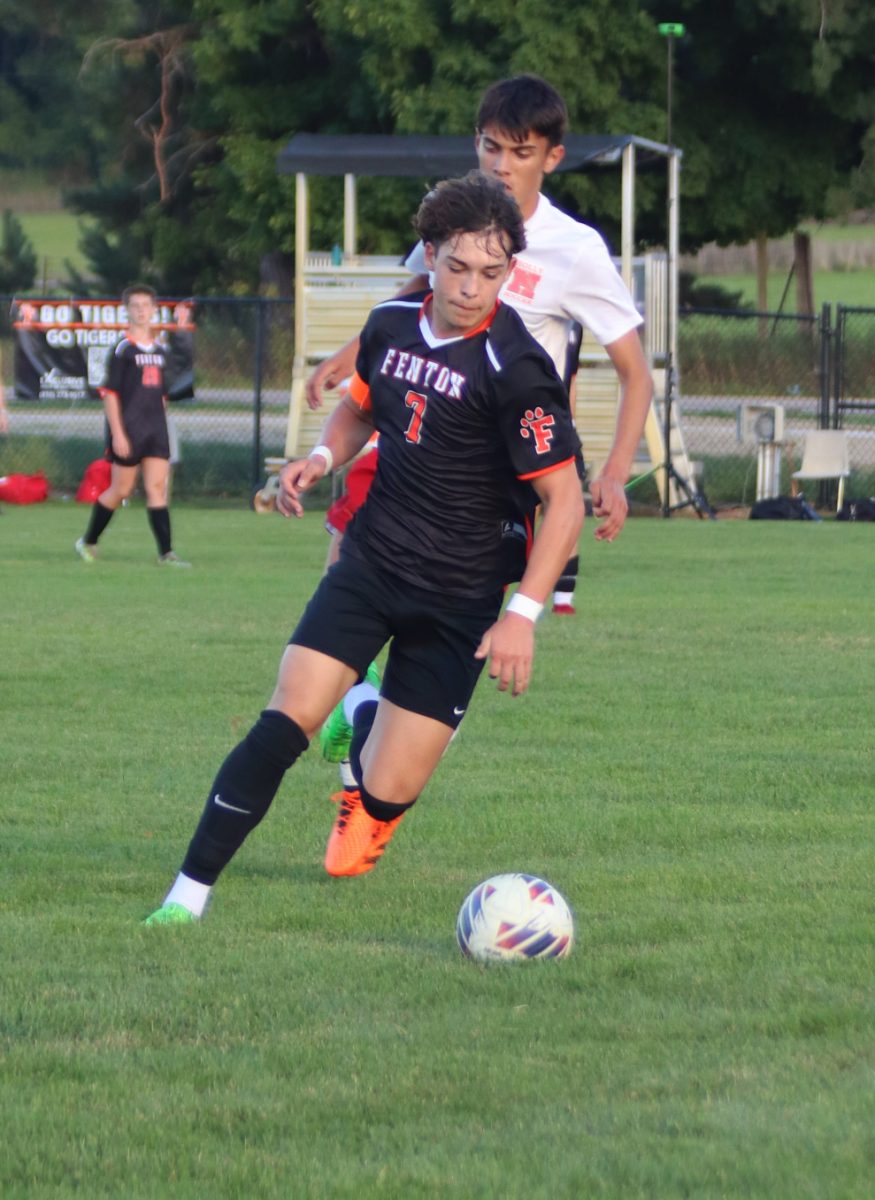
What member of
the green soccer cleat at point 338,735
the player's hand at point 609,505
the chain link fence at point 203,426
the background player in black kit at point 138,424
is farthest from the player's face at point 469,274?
the chain link fence at point 203,426

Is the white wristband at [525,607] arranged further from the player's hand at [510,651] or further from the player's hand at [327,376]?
the player's hand at [327,376]

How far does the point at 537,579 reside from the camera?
4.64 meters

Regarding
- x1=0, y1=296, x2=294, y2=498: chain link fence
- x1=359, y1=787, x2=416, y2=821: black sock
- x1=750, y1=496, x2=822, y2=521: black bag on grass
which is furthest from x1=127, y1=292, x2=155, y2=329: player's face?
x1=359, y1=787, x2=416, y2=821: black sock

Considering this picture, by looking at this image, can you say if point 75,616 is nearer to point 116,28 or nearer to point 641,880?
point 641,880

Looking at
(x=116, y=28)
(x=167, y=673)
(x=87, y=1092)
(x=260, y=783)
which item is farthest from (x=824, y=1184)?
(x=116, y=28)

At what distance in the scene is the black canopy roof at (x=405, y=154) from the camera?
2131 cm

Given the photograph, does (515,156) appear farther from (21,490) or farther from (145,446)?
(21,490)

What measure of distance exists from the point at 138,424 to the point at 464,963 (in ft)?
35.7

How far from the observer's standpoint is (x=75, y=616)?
38.2 ft

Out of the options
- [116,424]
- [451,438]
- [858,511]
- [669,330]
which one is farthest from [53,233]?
[451,438]

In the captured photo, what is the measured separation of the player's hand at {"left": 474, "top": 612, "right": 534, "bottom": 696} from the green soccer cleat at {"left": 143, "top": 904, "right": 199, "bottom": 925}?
0.98 meters

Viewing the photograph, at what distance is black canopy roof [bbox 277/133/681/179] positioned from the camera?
69.9ft

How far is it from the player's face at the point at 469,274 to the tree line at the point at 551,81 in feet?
87.9

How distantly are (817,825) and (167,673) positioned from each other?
168 inches
